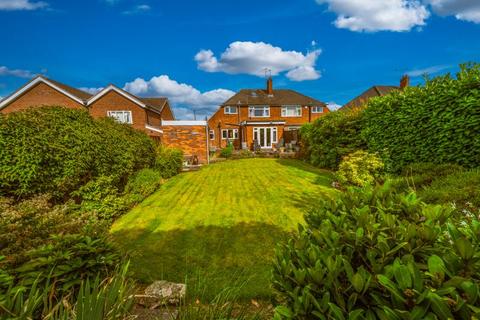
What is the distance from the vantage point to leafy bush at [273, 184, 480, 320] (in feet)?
3.86

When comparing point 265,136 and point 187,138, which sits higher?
point 265,136

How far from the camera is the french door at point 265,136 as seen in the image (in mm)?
33969

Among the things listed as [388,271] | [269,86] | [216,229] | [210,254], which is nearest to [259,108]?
[269,86]

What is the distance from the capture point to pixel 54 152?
693 centimetres

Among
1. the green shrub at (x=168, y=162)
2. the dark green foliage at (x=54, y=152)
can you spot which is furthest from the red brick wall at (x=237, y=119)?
the dark green foliage at (x=54, y=152)

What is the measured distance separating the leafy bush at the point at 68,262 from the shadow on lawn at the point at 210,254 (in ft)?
3.61

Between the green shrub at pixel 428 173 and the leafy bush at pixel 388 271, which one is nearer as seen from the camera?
the leafy bush at pixel 388 271

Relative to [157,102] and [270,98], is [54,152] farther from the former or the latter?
[270,98]

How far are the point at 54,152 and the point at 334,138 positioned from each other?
13.4m

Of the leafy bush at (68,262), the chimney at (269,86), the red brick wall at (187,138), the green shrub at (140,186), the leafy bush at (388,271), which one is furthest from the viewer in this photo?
the chimney at (269,86)

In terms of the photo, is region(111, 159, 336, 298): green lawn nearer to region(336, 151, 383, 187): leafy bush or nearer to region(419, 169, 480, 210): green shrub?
region(336, 151, 383, 187): leafy bush

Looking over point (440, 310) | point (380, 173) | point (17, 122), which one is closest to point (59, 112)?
point (17, 122)

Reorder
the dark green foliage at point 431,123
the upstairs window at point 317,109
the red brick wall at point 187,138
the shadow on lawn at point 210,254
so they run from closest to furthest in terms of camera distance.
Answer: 1. the shadow on lawn at point 210,254
2. the dark green foliage at point 431,123
3. the red brick wall at point 187,138
4. the upstairs window at point 317,109

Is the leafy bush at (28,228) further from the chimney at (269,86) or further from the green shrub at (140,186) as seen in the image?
the chimney at (269,86)
